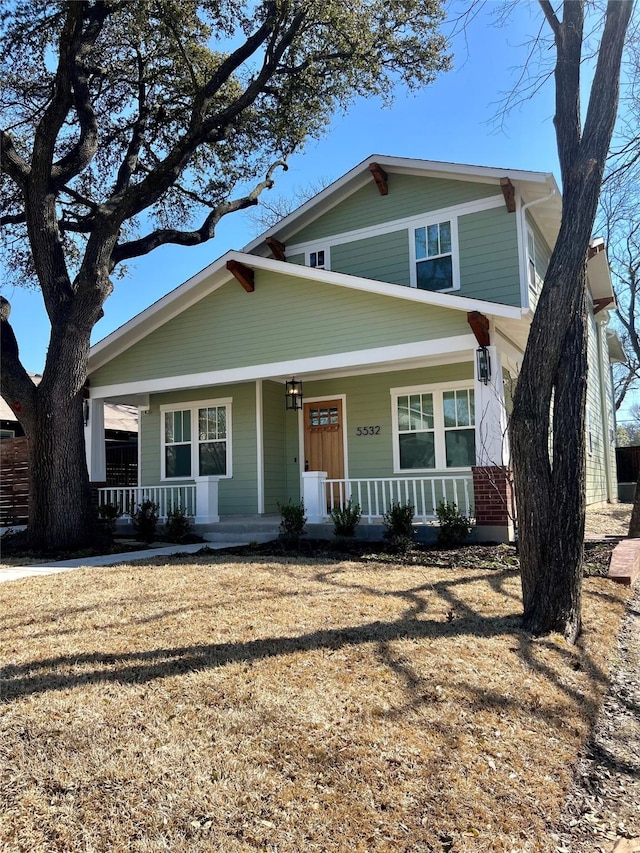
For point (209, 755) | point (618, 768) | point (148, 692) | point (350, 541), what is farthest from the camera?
point (350, 541)

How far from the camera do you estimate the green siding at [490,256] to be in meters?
10.7

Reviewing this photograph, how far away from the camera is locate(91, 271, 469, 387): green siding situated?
943 centimetres

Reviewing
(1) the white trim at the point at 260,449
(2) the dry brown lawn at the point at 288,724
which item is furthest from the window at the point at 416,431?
(2) the dry brown lawn at the point at 288,724

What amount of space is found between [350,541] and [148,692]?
6.09 m

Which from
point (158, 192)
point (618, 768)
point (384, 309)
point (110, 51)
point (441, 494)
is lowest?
point (618, 768)

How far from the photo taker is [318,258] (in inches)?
515

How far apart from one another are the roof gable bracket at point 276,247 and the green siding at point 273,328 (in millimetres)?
2409

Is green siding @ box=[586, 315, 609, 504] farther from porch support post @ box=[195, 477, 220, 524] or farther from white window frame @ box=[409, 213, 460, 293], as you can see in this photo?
porch support post @ box=[195, 477, 220, 524]

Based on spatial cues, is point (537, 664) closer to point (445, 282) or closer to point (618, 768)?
point (618, 768)

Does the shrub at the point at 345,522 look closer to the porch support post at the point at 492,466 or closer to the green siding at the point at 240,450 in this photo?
the porch support post at the point at 492,466

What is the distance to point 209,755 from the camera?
2.71 meters

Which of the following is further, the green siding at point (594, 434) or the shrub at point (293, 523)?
the green siding at point (594, 434)

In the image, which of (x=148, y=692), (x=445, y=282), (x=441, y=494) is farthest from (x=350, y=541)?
(x=148, y=692)

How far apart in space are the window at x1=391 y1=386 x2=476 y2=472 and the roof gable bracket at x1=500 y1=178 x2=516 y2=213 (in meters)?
3.40
